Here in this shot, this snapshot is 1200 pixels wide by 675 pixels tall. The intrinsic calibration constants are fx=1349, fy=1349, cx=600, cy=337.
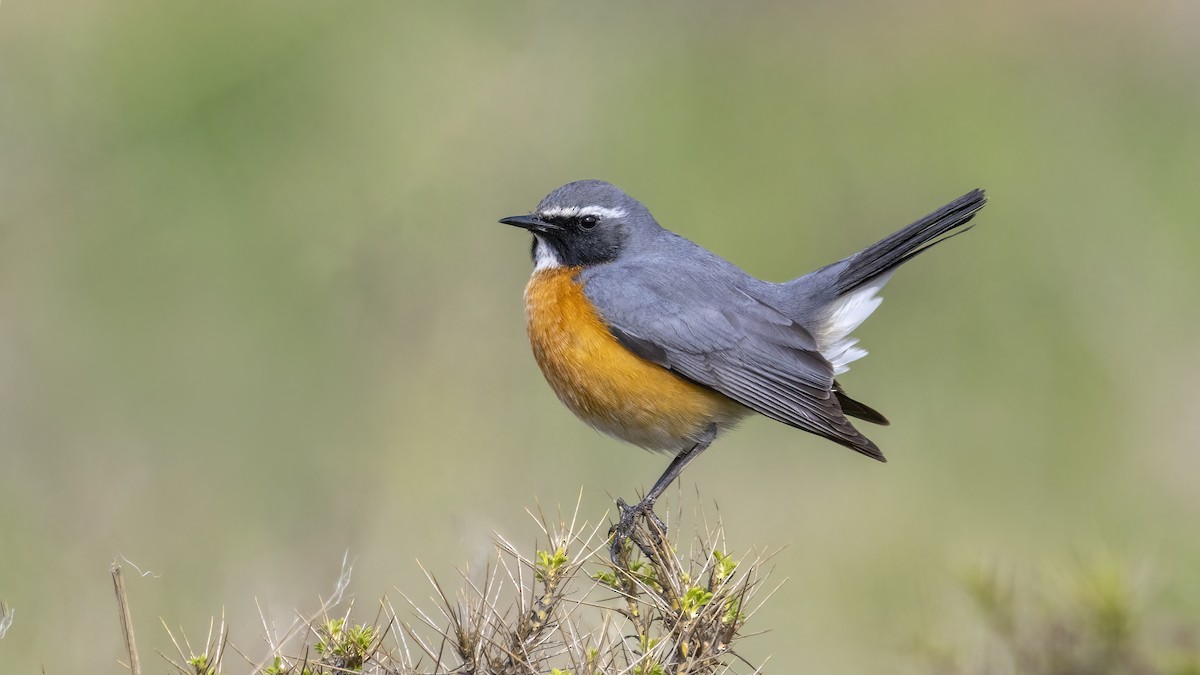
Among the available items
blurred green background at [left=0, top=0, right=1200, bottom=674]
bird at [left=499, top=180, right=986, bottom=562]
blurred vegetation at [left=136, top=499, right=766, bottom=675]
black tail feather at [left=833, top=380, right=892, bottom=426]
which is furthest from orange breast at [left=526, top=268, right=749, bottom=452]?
blurred vegetation at [left=136, top=499, right=766, bottom=675]

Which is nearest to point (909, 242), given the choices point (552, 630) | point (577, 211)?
point (577, 211)

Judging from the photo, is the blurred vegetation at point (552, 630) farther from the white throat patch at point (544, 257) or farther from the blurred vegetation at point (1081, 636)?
the white throat patch at point (544, 257)

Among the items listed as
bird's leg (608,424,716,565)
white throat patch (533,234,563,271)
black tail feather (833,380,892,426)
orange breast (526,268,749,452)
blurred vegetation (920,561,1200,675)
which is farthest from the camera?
white throat patch (533,234,563,271)

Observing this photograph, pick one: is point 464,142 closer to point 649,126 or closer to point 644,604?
point 649,126

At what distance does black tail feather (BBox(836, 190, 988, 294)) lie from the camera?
6.57 metres

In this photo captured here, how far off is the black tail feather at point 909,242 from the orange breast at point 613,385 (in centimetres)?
93

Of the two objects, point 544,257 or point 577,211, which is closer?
point 577,211

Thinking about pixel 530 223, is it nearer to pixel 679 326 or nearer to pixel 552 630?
pixel 679 326

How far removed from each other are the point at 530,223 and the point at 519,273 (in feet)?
7.37

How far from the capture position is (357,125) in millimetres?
9930

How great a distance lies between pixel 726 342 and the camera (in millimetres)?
6508

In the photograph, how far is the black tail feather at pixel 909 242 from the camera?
6.57 meters

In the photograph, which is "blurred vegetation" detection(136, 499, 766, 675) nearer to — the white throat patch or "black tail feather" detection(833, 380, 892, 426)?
"black tail feather" detection(833, 380, 892, 426)

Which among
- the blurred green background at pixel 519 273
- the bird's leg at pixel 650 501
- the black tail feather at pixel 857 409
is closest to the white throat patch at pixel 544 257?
the bird's leg at pixel 650 501
